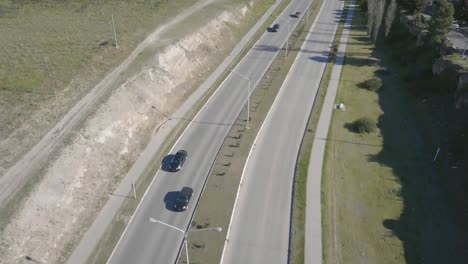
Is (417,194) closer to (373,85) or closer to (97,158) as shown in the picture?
(373,85)

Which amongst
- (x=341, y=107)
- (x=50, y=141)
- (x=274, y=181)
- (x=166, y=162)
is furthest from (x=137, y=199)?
(x=341, y=107)

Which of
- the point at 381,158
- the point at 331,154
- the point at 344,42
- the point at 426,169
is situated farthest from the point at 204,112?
the point at 344,42

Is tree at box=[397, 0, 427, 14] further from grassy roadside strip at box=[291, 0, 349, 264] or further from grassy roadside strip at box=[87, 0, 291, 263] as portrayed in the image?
grassy roadside strip at box=[87, 0, 291, 263]

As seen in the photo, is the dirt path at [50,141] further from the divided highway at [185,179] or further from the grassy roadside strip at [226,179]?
the grassy roadside strip at [226,179]

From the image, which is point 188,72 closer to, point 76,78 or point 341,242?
point 76,78

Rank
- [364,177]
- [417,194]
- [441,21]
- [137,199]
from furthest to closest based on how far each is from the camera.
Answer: [441,21], [364,177], [417,194], [137,199]
